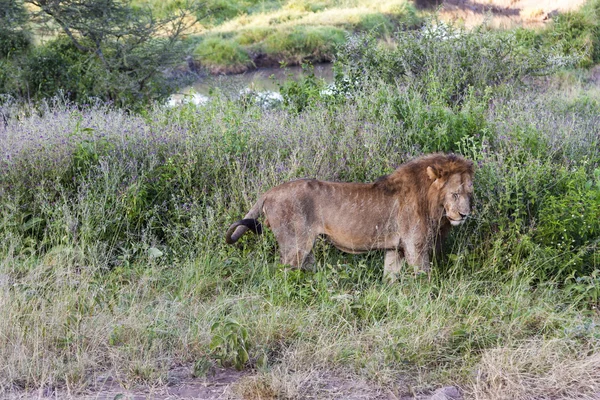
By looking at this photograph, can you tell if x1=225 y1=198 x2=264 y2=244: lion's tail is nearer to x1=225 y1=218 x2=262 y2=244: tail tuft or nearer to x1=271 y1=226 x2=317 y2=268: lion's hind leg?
x1=225 y1=218 x2=262 y2=244: tail tuft

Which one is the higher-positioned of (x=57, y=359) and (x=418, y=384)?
(x=57, y=359)

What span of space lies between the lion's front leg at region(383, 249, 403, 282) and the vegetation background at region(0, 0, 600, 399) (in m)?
0.17

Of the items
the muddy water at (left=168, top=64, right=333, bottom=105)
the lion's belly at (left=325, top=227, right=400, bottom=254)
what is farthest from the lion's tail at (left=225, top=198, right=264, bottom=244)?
the muddy water at (left=168, top=64, right=333, bottom=105)

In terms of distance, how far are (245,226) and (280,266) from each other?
44cm

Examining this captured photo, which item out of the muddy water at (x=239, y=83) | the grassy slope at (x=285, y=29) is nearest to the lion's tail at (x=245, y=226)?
the muddy water at (x=239, y=83)

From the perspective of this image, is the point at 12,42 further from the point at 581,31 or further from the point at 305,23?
the point at 305,23

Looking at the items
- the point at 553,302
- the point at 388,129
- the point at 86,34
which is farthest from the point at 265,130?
the point at 86,34

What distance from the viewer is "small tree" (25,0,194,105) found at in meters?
14.1

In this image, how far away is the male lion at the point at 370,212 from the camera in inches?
232

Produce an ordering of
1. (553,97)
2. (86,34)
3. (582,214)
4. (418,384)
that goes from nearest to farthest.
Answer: (418,384) → (582,214) → (553,97) → (86,34)

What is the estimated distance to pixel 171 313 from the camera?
527 centimetres

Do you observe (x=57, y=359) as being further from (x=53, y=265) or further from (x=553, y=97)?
(x=553, y=97)

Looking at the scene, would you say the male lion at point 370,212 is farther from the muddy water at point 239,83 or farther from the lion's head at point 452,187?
the muddy water at point 239,83

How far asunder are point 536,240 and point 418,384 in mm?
2322
